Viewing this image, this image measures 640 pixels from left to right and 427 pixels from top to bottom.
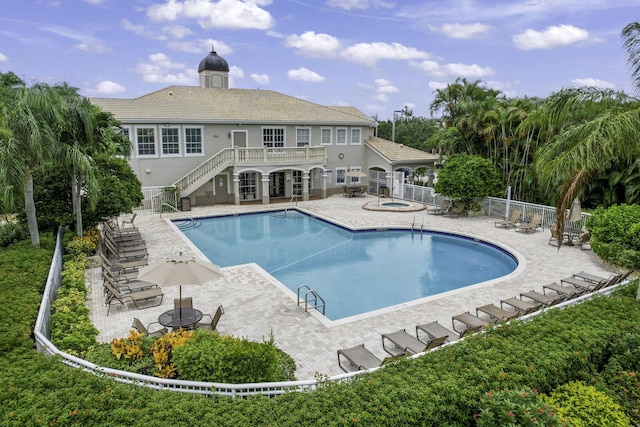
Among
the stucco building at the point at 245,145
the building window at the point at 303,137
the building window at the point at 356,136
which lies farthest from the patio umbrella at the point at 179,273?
the building window at the point at 356,136

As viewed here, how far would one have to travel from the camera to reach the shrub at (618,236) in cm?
1434

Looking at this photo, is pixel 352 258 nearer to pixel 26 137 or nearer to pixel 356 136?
pixel 26 137

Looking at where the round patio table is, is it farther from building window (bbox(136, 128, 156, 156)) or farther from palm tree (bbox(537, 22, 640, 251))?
building window (bbox(136, 128, 156, 156))

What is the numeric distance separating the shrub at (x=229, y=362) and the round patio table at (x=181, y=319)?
7.92 ft

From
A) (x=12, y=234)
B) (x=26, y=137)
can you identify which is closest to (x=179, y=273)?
(x=26, y=137)

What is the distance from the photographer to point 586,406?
687 centimetres

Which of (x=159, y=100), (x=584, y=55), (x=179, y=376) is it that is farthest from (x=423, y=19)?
(x=179, y=376)

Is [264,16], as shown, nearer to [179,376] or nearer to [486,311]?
[486,311]

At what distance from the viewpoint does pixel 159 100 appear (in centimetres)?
2873

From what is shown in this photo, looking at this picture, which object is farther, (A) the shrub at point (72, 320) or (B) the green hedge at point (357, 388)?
(A) the shrub at point (72, 320)

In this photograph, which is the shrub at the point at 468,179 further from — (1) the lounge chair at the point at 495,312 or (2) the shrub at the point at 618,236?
(1) the lounge chair at the point at 495,312

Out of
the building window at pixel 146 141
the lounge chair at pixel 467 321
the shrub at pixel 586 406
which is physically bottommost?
the shrub at pixel 586 406

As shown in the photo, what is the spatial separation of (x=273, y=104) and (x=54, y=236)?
20.5 meters

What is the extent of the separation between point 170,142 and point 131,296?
17792 mm
